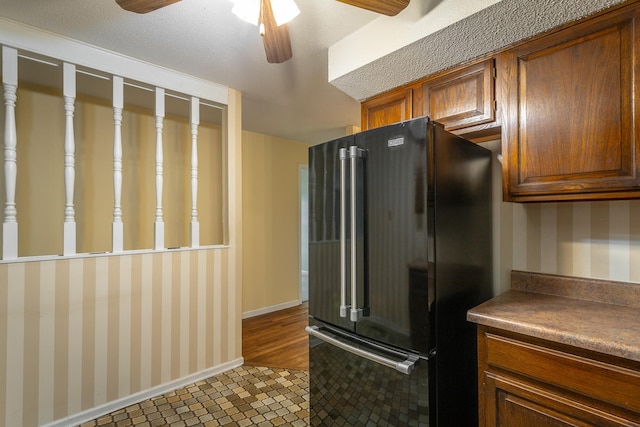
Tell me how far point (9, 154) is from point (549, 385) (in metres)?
2.91

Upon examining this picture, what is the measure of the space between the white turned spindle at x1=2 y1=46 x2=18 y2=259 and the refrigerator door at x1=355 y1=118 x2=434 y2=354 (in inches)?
78.2

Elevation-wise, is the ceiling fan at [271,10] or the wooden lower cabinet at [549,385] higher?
the ceiling fan at [271,10]

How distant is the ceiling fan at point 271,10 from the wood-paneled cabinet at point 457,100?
Result: 1.81ft

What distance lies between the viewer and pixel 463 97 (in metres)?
1.73

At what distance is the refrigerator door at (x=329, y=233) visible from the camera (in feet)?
5.10

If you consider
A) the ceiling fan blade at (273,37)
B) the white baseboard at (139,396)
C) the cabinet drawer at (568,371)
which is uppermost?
the ceiling fan blade at (273,37)

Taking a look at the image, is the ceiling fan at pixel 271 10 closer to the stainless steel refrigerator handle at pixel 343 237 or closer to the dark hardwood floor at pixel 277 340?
the stainless steel refrigerator handle at pixel 343 237

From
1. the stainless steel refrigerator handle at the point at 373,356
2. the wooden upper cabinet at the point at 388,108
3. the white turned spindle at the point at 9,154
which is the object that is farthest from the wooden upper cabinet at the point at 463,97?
the white turned spindle at the point at 9,154

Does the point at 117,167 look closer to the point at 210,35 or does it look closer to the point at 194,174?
the point at 194,174

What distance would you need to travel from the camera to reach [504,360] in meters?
1.27

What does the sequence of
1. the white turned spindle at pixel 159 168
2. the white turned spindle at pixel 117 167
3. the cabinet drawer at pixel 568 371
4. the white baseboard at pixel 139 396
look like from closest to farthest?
1. the cabinet drawer at pixel 568 371
2. the white baseboard at pixel 139 396
3. the white turned spindle at pixel 117 167
4. the white turned spindle at pixel 159 168

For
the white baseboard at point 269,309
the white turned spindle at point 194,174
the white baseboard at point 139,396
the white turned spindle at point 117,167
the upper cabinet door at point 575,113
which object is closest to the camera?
the upper cabinet door at point 575,113

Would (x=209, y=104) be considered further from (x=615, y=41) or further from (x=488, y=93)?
(x=615, y=41)

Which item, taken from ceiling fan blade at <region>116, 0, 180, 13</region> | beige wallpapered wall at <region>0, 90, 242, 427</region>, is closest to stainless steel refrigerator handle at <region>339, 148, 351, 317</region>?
ceiling fan blade at <region>116, 0, 180, 13</region>
